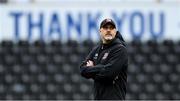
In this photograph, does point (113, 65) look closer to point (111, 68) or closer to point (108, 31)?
point (111, 68)

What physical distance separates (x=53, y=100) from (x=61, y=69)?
1.47 feet

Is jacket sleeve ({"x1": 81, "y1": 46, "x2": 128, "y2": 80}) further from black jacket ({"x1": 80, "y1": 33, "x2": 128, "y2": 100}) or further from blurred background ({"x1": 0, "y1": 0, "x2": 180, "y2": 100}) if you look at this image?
blurred background ({"x1": 0, "y1": 0, "x2": 180, "y2": 100})

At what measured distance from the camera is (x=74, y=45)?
980cm

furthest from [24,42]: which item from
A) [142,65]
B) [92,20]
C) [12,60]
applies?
[142,65]

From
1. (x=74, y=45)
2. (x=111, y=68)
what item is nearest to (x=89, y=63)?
(x=111, y=68)

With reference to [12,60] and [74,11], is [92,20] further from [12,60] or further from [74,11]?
[12,60]

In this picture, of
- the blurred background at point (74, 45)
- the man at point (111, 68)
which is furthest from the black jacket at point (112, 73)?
the blurred background at point (74, 45)

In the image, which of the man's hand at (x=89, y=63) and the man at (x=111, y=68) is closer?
the man at (x=111, y=68)

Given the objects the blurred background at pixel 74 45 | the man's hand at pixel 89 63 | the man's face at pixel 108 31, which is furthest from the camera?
the blurred background at pixel 74 45

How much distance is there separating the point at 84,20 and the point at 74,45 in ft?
1.19

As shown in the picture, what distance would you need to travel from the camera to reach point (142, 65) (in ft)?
32.3

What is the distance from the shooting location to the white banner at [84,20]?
383 inches

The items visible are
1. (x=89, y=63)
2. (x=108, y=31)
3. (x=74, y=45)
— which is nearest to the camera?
(x=108, y=31)

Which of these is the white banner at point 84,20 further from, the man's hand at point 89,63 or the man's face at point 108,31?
the man's face at point 108,31
